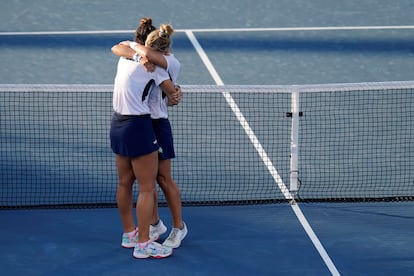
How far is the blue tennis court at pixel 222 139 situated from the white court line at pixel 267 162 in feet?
0.08

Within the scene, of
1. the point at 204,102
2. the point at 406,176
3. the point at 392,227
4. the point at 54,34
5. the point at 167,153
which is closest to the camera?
the point at 167,153

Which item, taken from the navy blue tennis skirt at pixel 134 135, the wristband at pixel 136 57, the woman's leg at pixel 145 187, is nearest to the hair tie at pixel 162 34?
the wristband at pixel 136 57

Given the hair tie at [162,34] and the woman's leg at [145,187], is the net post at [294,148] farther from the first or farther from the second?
the hair tie at [162,34]

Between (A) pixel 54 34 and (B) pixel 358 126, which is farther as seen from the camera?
(A) pixel 54 34

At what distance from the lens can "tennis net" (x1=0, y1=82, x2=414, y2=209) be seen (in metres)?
9.11

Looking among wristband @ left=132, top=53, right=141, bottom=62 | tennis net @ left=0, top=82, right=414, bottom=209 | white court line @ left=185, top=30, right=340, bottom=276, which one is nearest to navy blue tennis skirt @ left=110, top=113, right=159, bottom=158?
wristband @ left=132, top=53, right=141, bottom=62

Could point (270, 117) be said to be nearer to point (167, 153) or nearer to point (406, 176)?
point (406, 176)

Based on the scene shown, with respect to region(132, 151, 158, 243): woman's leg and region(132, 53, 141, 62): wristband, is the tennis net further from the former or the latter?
region(132, 53, 141, 62): wristband

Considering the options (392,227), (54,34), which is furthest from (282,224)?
(54,34)

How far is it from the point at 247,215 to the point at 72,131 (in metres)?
2.67

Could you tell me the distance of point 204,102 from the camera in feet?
37.2

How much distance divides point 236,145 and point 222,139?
0.64 feet

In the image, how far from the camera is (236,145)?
10227mm

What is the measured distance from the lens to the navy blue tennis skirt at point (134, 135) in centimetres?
746
